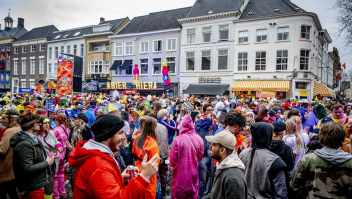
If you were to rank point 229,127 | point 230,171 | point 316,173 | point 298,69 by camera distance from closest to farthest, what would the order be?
point 230,171
point 316,173
point 229,127
point 298,69

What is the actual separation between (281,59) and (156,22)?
1607 centimetres

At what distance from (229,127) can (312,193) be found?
1719 mm

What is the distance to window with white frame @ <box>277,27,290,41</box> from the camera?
2139cm

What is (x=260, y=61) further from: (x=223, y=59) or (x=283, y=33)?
(x=223, y=59)

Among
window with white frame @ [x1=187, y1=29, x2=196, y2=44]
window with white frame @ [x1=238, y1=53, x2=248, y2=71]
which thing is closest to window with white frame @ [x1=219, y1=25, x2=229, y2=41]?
window with white frame @ [x1=238, y1=53, x2=248, y2=71]

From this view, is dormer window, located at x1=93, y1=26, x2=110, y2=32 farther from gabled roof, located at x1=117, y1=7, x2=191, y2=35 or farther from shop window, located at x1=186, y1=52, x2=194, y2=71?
shop window, located at x1=186, y1=52, x2=194, y2=71

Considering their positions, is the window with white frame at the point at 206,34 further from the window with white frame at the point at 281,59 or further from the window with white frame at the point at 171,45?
the window with white frame at the point at 281,59

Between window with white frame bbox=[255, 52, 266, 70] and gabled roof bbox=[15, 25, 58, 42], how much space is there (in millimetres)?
33623

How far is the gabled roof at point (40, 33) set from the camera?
123ft

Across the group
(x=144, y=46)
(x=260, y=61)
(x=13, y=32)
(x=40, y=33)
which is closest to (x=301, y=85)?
(x=260, y=61)

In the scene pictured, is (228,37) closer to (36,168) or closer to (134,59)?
(134,59)

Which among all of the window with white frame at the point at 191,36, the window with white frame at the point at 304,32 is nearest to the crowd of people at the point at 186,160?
the window with white frame at the point at 304,32

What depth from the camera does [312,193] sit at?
2494mm

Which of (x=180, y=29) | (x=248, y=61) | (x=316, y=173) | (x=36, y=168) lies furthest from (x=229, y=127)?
(x=180, y=29)
